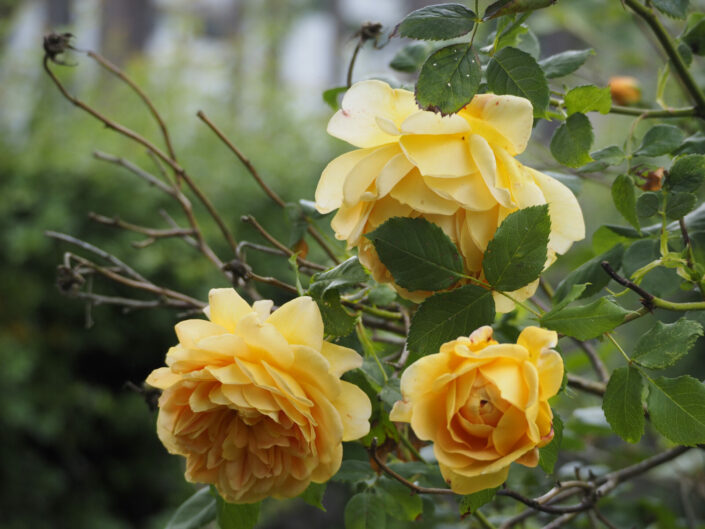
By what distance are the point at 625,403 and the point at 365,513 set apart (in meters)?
0.21

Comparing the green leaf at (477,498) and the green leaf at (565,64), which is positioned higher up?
the green leaf at (565,64)

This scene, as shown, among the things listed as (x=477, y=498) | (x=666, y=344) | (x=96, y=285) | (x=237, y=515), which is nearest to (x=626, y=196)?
(x=666, y=344)

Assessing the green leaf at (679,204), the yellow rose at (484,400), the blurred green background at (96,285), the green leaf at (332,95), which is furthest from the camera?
the blurred green background at (96,285)

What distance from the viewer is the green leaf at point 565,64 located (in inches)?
22.2

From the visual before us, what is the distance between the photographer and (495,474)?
0.34 metres

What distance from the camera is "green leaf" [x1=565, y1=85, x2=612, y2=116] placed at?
0.45m

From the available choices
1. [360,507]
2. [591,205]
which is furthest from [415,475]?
[591,205]

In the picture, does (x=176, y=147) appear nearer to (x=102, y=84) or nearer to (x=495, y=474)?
(x=102, y=84)

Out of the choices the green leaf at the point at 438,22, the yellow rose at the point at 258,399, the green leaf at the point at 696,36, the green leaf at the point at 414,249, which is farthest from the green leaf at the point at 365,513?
the green leaf at the point at 696,36

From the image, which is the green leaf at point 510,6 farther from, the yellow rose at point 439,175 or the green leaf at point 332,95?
the green leaf at point 332,95

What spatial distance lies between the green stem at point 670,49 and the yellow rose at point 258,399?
28 cm

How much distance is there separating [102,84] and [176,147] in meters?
0.75

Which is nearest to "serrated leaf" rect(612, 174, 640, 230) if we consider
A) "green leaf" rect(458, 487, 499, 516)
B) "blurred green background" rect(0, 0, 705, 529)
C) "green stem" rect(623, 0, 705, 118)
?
"green stem" rect(623, 0, 705, 118)

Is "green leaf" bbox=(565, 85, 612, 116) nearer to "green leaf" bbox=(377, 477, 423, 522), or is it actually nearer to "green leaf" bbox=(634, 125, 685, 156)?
"green leaf" bbox=(634, 125, 685, 156)
